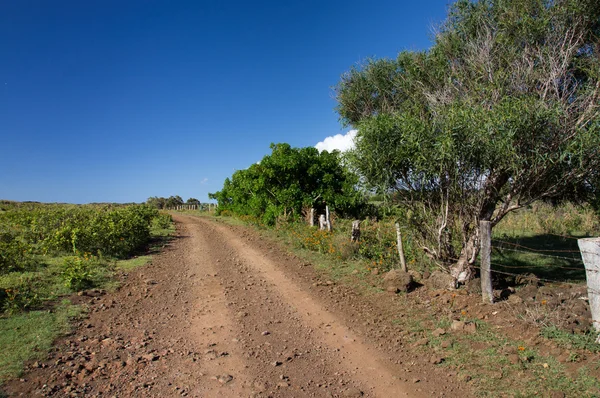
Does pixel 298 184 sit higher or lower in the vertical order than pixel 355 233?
higher

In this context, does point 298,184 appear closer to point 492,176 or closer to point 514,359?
point 492,176

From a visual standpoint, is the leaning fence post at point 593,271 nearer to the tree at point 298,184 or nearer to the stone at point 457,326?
the stone at point 457,326

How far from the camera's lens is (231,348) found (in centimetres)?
578

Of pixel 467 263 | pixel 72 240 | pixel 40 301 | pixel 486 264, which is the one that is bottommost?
pixel 40 301

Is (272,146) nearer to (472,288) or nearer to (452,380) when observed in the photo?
(472,288)

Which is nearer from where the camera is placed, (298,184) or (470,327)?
(470,327)

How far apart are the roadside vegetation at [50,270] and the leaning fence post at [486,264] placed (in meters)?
7.49

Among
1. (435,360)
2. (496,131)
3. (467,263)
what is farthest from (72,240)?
(496,131)

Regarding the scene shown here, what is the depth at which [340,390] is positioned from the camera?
462cm

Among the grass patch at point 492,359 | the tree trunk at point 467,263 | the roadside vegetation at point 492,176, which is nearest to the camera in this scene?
the grass patch at point 492,359

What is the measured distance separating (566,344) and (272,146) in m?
18.0

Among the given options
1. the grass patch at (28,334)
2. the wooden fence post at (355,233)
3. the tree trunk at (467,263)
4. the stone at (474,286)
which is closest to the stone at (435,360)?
the stone at (474,286)

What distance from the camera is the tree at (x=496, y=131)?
717 centimetres

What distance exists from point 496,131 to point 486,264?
2.51m
